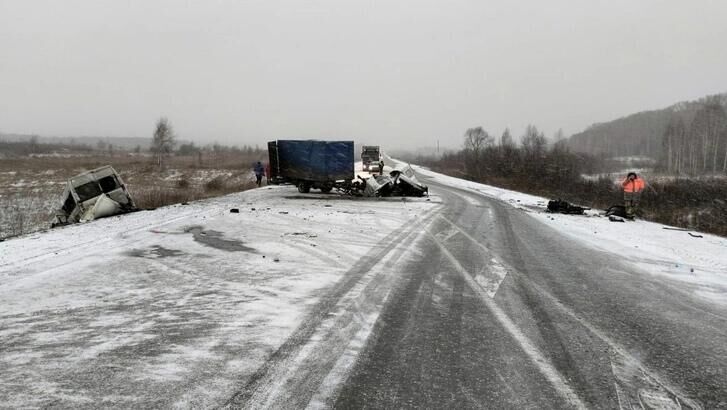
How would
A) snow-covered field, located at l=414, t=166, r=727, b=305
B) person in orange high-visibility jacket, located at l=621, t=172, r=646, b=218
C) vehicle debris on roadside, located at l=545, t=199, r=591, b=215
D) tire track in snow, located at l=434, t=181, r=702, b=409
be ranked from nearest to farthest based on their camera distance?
tire track in snow, located at l=434, t=181, r=702, b=409
snow-covered field, located at l=414, t=166, r=727, b=305
person in orange high-visibility jacket, located at l=621, t=172, r=646, b=218
vehicle debris on roadside, located at l=545, t=199, r=591, b=215

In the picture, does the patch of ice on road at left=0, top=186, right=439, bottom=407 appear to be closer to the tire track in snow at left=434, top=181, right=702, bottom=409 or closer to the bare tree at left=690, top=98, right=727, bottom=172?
the tire track in snow at left=434, top=181, right=702, bottom=409

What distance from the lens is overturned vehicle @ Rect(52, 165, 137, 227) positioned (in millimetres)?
13242

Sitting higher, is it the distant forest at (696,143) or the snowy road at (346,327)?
the distant forest at (696,143)

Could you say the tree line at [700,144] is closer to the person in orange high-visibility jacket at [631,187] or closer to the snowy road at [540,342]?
the person in orange high-visibility jacket at [631,187]

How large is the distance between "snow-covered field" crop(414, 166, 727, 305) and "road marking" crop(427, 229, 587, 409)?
3115 mm

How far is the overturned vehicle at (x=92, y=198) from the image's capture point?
13.2 meters

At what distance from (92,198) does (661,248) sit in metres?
15.9

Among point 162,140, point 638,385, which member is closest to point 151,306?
point 638,385

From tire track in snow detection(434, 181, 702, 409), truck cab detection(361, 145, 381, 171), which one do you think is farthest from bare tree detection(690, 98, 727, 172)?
tire track in snow detection(434, 181, 702, 409)

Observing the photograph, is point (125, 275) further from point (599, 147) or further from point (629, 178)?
point (599, 147)

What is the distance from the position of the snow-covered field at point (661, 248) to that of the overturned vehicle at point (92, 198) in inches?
535

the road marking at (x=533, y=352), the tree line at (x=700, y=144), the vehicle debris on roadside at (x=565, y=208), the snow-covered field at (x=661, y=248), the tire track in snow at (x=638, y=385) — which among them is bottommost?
the snow-covered field at (x=661, y=248)

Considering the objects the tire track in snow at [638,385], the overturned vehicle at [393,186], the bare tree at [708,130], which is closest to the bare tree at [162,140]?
the overturned vehicle at [393,186]

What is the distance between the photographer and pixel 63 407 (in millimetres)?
2812
